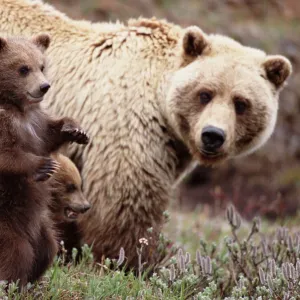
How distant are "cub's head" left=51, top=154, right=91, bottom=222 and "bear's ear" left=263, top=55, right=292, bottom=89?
208 cm

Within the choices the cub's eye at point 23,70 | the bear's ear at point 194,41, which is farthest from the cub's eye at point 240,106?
the cub's eye at point 23,70

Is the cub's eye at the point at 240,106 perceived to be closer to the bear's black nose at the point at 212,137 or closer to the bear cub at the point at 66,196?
the bear's black nose at the point at 212,137

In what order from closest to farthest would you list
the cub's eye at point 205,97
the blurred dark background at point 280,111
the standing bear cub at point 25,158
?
the standing bear cub at point 25,158, the cub's eye at point 205,97, the blurred dark background at point 280,111

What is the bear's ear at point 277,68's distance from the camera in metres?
6.73

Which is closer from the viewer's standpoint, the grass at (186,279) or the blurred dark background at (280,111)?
the grass at (186,279)

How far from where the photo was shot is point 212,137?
20.6ft

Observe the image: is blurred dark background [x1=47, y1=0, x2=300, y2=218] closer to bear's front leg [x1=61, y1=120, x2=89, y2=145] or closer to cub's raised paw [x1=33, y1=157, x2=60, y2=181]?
bear's front leg [x1=61, y1=120, x2=89, y2=145]

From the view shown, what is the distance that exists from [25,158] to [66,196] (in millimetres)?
1281

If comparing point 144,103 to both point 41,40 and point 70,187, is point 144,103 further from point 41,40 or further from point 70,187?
point 41,40

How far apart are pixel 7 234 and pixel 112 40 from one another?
9.44 ft

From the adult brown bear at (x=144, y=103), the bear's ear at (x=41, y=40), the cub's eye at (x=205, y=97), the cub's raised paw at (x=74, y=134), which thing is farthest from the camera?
the cub's eye at (x=205, y=97)

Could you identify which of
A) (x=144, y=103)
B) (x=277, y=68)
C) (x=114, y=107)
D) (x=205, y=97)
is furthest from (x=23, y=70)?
(x=277, y=68)

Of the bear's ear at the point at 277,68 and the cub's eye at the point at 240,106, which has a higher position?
the bear's ear at the point at 277,68

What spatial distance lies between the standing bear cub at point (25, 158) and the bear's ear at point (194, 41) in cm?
181
